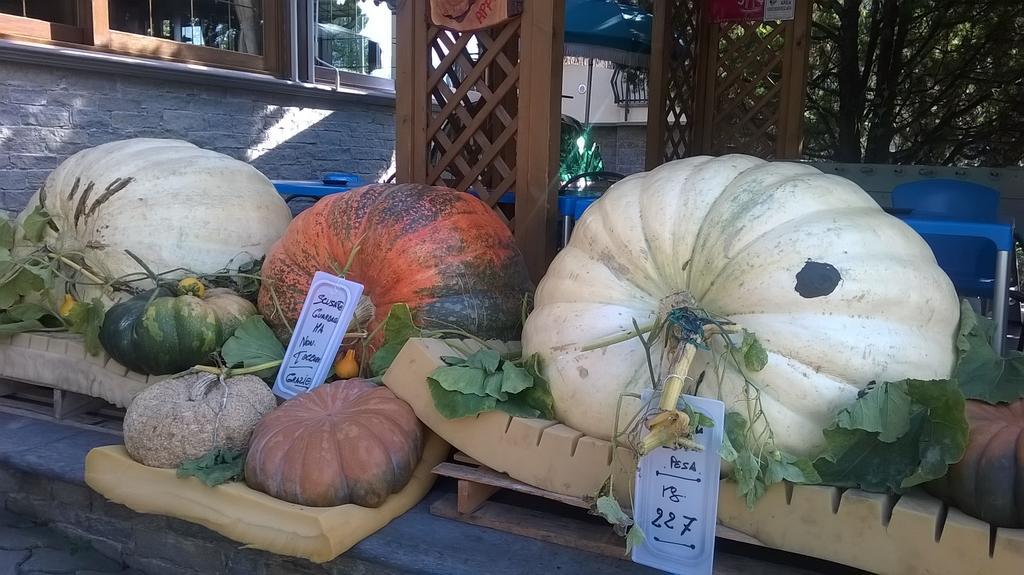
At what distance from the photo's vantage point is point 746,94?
21.3 ft

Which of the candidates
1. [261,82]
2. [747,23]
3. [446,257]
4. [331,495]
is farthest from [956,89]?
[331,495]

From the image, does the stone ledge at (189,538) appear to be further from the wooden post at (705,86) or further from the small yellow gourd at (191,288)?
the wooden post at (705,86)

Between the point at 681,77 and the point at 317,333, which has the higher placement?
the point at 681,77

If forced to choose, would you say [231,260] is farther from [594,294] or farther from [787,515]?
[787,515]

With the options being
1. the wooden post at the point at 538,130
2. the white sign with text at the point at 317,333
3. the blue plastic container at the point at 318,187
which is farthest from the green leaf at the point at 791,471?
the blue plastic container at the point at 318,187

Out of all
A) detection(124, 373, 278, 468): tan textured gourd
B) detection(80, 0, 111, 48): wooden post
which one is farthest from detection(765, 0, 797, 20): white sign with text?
detection(124, 373, 278, 468): tan textured gourd

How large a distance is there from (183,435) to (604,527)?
42.6 inches

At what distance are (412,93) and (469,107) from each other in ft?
1.12

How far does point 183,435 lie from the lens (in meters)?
1.97

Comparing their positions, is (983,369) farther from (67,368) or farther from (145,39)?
(145,39)

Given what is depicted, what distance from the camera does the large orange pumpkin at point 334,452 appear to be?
181cm

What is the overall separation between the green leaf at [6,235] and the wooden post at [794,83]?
501 cm

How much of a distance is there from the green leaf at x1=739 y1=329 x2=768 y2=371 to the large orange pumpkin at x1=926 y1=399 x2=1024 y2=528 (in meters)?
0.43

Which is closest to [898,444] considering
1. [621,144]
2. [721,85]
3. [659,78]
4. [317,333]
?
[317,333]
